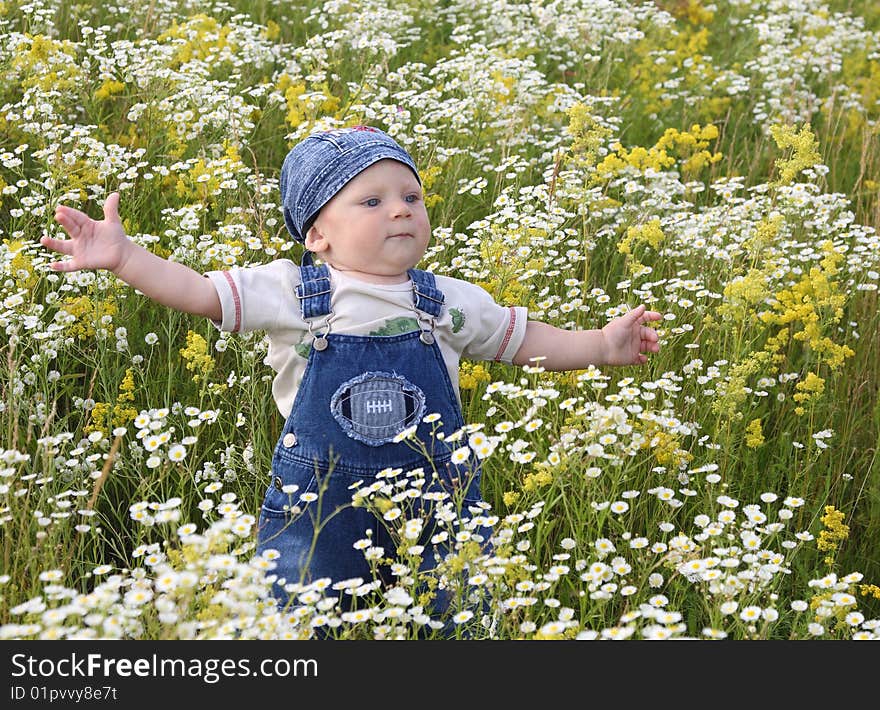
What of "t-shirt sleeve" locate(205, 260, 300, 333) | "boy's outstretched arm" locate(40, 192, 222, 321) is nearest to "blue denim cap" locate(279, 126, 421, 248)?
"t-shirt sleeve" locate(205, 260, 300, 333)

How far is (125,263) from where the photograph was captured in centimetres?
328

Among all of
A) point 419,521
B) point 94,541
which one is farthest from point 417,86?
point 419,521

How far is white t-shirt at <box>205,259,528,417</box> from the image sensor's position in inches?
133

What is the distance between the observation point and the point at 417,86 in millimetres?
6055

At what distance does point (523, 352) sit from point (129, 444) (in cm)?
138

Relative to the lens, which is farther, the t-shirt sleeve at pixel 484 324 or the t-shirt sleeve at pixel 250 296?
the t-shirt sleeve at pixel 484 324

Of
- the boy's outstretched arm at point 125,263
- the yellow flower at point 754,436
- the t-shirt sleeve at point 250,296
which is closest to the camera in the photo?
the boy's outstretched arm at point 125,263

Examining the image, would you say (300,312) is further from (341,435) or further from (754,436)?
(754,436)

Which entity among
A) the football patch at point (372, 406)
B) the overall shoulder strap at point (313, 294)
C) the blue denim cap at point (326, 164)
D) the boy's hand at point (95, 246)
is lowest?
the football patch at point (372, 406)

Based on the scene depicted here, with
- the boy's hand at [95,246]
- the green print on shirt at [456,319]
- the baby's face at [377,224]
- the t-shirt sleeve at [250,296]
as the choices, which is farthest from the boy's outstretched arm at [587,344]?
the boy's hand at [95,246]

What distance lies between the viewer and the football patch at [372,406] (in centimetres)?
339

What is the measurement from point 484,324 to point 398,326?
324mm

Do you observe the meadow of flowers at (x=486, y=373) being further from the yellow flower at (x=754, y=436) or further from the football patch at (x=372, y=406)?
the football patch at (x=372, y=406)

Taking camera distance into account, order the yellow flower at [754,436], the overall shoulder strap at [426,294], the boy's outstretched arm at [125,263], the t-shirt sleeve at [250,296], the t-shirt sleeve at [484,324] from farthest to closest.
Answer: the yellow flower at [754,436] < the t-shirt sleeve at [484,324] < the overall shoulder strap at [426,294] < the t-shirt sleeve at [250,296] < the boy's outstretched arm at [125,263]
